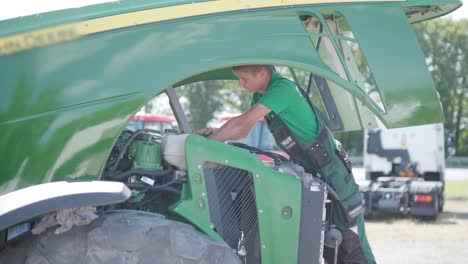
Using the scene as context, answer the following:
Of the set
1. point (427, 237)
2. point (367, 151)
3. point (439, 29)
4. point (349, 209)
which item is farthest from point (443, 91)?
point (349, 209)

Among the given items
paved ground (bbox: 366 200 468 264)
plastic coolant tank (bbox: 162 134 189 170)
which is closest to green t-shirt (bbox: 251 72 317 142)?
plastic coolant tank (bbox: 162 134 189 170)

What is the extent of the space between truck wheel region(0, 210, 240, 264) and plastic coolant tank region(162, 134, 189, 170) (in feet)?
1.79

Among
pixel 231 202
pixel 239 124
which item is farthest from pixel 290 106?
pixel 231 202

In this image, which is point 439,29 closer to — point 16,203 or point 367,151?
point 367,151

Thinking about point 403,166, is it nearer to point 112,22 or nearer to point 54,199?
point 112,22

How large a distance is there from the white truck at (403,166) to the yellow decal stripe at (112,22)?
1162 centimetres

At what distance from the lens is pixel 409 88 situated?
350cm

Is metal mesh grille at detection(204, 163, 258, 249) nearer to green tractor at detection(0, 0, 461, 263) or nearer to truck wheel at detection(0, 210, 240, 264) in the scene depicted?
green tractor at detection(0, 0, 461, 263)

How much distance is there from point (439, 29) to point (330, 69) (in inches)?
2053

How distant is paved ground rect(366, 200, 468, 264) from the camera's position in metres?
9.43

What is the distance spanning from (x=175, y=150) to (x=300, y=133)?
964 mm

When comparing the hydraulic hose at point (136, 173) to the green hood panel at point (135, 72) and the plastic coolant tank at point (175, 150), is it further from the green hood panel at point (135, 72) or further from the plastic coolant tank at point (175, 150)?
the green hood panel at point (135, 72)

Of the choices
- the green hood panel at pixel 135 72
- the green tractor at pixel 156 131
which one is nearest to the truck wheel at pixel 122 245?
the green tractor at pixel 156 131

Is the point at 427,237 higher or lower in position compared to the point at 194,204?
lower
